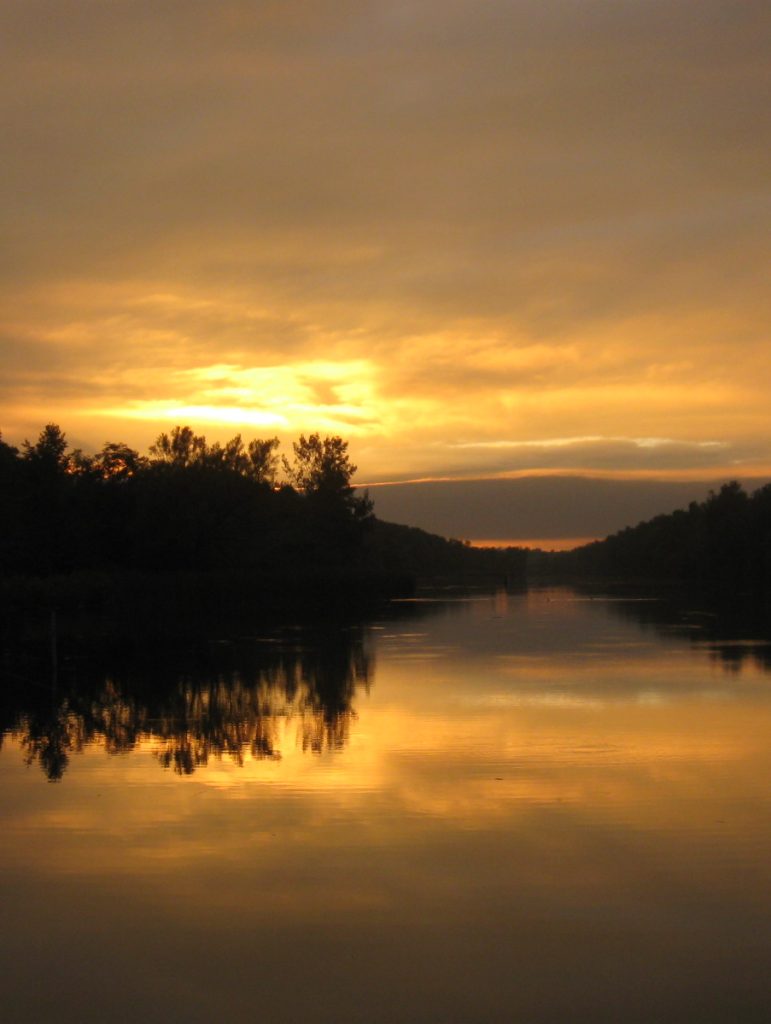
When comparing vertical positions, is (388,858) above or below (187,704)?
below

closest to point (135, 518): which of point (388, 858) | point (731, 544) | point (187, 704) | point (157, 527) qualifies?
point (157, 527)

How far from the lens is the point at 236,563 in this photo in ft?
210

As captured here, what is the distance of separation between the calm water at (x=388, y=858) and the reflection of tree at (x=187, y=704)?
0.33 ft

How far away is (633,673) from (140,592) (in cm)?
2912

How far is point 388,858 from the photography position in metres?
9.09

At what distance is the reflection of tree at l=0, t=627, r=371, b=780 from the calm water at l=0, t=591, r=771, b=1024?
0.33ft

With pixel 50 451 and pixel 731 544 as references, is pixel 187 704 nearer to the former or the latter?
pixel 50 451

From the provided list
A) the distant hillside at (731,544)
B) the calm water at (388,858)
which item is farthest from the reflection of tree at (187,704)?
the distant hillside at (731,544)

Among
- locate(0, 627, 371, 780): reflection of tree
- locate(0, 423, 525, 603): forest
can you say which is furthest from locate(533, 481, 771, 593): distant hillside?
locate(0, 627, 371, 780): reflection of tree

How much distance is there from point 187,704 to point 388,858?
1014cm

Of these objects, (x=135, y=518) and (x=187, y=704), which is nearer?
(x=187, y=704)

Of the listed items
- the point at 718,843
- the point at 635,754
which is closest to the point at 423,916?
the point at 718,843

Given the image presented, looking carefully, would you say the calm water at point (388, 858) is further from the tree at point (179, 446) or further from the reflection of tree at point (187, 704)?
the tree at point (179, 446)

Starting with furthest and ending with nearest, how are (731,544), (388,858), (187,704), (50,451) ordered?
1. (731,544)
2. (50,451)
3. (187,704)
4. (388,858)
